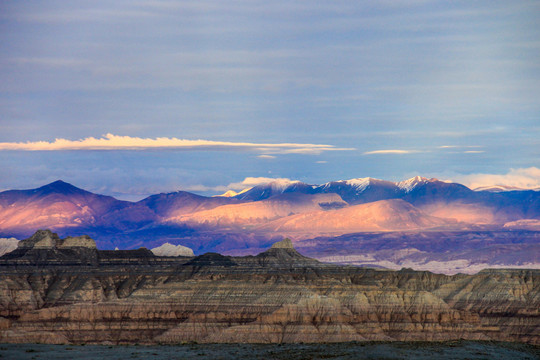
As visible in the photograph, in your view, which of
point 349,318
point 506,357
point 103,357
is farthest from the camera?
point 349,318

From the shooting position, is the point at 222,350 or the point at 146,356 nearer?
the point at 146,356

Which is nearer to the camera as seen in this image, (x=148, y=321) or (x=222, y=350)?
(x=222, y=350)

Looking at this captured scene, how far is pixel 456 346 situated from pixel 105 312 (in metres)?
79.7

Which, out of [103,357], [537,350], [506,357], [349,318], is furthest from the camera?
[349,318]

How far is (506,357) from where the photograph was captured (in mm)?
126625

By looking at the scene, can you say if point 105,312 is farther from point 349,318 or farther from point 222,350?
point 222,350

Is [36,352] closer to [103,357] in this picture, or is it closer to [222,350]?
[103,357]

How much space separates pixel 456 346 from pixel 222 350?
96.0 ft

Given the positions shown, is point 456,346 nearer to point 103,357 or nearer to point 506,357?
point 506,357

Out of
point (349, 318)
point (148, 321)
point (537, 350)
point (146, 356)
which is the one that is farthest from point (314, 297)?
point (146, 356)

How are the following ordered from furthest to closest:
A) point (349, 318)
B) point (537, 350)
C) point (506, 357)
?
point (349, 318)
point (537, 350)
point (506, 357)

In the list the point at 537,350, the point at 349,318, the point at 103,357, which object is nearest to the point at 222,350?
the point at 103,357

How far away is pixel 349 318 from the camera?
187750 mm

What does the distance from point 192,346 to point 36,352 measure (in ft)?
72.9
